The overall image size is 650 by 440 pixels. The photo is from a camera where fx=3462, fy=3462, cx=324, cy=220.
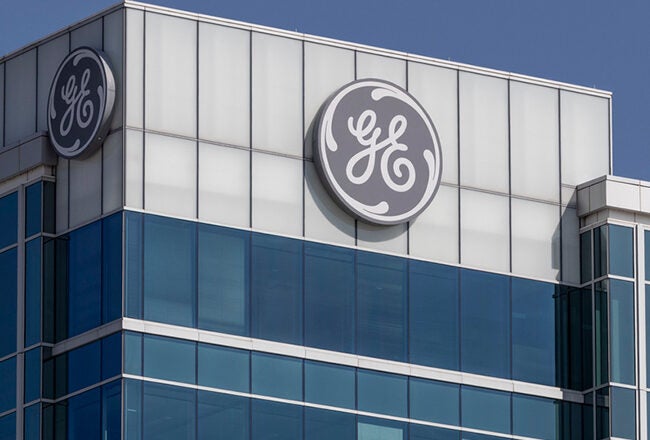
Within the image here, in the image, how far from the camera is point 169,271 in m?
78.8

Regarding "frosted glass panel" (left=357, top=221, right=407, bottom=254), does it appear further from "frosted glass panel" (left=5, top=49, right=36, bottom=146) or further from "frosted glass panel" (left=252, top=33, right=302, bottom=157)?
"frosted glass panel" (left=5, top=49, right=36, bottom=146)

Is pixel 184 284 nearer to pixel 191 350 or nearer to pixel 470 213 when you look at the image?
pixel 191 350

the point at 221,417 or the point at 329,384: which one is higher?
the point at 329,384

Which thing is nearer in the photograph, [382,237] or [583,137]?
[382,237]

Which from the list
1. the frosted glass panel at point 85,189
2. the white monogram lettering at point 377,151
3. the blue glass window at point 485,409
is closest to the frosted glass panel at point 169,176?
the frosted glass panel at point 85,189

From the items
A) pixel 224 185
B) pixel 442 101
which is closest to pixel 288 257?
pixel 224 185

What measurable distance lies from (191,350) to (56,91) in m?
7.26

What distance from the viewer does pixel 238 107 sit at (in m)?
80.4

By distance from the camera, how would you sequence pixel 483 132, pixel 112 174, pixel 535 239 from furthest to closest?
pixel 535 239 → pixel 483 132 → pixel 112 174

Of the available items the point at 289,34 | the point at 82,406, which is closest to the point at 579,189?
the point at 289,34

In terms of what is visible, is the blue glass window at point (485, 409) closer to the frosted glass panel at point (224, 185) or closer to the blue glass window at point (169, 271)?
the frosted glass panel at point (224, 185)

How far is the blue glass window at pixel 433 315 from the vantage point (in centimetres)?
8188

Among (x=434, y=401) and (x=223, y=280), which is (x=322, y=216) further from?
(x=434, y=401)

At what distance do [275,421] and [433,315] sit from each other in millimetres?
5381
